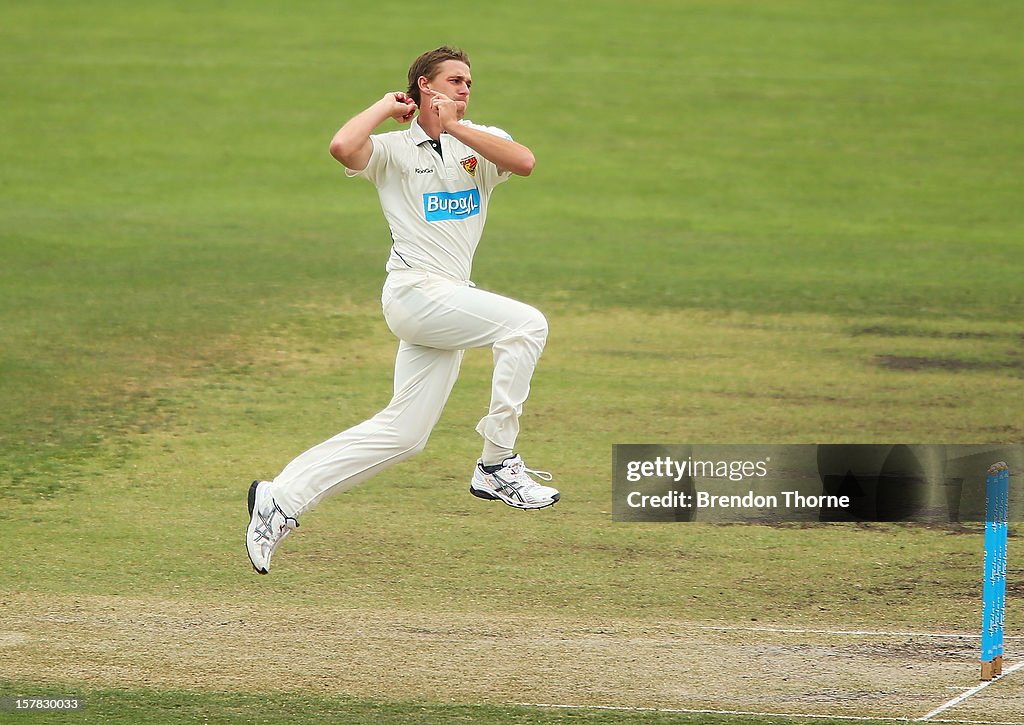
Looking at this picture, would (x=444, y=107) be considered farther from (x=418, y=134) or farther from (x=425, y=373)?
(x=425, y=373)

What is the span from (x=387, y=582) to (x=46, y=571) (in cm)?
186

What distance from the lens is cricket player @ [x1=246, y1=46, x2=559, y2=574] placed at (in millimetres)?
7105

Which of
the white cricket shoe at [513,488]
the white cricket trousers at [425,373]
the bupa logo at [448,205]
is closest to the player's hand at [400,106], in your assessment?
the bupa logo at [448,205]

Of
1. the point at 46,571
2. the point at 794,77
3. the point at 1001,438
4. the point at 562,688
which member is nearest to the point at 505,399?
the point at 562,688

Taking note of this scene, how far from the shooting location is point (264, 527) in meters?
7.19

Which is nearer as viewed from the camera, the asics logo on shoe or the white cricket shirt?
the white cricket shirt

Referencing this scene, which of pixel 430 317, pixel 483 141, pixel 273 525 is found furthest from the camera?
pixel 273 525

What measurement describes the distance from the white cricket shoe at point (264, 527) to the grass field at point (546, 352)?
1.75ft

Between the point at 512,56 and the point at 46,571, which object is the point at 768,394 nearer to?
the point at 46,571

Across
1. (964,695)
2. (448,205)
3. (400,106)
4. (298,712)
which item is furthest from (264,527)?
(964,695)

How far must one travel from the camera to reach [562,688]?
7004 mm

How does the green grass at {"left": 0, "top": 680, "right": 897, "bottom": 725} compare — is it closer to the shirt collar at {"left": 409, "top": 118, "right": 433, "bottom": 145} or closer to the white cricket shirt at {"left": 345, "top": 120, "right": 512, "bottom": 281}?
the white cricket shirt at {"left": 345, "top": 120, "right": 512, "bottom": 281}

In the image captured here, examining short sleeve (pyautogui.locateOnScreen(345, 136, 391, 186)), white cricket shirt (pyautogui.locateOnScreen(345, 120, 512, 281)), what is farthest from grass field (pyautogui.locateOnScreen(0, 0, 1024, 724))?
short sleeve (pyautogui.locateOnScreen(345, 136, 391, 186))

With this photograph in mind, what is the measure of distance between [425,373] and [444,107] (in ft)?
4.01
